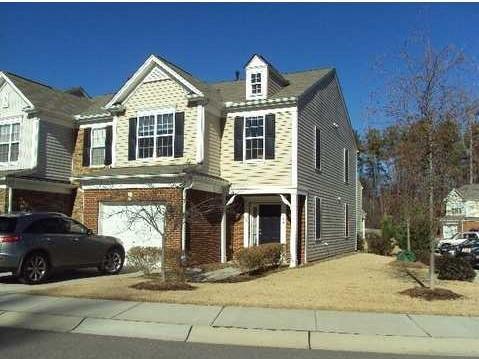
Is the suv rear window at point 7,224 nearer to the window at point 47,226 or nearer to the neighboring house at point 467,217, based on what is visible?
the window at point 47,226

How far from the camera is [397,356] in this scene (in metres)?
7.73

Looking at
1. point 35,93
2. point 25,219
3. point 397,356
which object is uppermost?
point 35,93

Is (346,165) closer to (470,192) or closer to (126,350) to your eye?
(126,350)

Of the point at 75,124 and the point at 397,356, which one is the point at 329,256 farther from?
the point at 397,356

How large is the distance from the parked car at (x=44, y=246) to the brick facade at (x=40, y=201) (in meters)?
6.53

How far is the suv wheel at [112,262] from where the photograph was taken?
16.9m

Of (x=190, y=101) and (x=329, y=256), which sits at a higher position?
(x=190, y=101)

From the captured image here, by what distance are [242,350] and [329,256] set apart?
58.0 ft

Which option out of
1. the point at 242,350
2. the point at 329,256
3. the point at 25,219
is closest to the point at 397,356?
the point at 242,350

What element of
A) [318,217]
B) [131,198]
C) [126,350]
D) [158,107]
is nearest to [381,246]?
[318,217]

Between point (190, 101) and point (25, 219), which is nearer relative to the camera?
point (25, 219)

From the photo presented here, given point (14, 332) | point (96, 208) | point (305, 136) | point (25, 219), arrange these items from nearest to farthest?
1. point (14, 332)
2. point (25, 219)
3. point (96, 208)
4. point (305, 136)

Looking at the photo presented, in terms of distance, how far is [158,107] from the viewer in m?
21.5

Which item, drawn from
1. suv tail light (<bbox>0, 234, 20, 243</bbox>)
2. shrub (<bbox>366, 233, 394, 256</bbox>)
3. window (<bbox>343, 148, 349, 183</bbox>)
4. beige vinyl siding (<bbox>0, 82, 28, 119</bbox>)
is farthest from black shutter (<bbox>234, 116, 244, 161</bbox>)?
shrub (<bbox>366, 233, 394, 256</bbox>)
